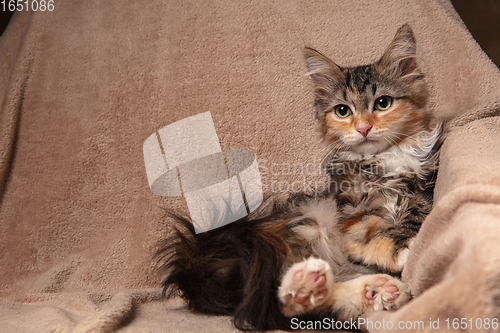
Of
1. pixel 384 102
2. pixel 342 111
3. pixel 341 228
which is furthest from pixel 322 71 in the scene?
pixel 341 228

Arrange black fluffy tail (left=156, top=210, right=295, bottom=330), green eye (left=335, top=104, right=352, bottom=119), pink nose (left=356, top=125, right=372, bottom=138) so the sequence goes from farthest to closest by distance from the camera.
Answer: green eye (left=335, top=104, right=352, bottom=119)
pink nose (left=356, top=125, right=372, bottom=138)
black fluffy tail (left=156, top=210, right=295, bottom=330)

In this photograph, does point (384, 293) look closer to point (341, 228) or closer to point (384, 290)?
point (384, 290)

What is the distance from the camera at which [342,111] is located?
141cm

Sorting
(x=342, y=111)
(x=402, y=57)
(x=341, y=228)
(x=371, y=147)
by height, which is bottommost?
(x=341, y=228)

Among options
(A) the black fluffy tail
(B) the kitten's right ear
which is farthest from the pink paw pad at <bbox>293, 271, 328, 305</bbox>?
(B) the kitten's right ear

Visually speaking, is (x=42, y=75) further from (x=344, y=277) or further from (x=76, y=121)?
(x=344, y=277)

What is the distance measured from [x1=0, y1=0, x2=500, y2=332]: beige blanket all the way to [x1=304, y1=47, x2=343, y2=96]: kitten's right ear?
258 mm

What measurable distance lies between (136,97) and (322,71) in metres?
0.96

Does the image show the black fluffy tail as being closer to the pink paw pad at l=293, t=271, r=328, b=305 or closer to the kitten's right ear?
the pink paw pad at l=293, t=271, r=328, b=305

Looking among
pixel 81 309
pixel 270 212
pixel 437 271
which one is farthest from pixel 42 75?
pixel 437 271

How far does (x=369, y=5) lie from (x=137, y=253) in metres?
1.73

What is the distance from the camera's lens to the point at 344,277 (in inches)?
44.5

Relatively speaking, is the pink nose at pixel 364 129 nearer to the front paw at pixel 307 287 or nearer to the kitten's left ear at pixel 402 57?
the kitten's left ear at pixel 402 57

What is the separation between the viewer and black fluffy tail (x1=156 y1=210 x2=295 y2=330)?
3.30ft
